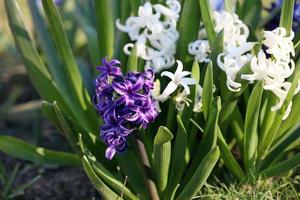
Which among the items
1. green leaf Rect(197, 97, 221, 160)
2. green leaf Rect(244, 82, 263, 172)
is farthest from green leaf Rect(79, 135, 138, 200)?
green leaf Rect(244, 82, 263, 172)

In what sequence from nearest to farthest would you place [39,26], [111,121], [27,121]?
[111,121] → [39,26] → [27,121]

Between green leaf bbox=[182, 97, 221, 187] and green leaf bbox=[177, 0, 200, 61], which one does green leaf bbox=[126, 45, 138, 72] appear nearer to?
green leaf bbox=[177, 0, 200, 61]

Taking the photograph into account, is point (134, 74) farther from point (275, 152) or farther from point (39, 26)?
point (39, 26)

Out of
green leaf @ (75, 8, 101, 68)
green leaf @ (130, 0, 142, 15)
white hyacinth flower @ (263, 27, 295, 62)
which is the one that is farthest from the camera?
green leaf @ (75, 8, 101, 68)

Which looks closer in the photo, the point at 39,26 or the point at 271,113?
the point at 271,113

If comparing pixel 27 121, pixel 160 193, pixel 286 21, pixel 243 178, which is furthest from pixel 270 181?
pixel 27 121

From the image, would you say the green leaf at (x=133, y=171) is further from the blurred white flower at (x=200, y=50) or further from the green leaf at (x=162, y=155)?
the blurred white flower at (x=200, y=50)
